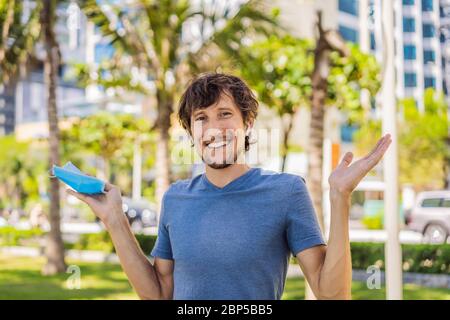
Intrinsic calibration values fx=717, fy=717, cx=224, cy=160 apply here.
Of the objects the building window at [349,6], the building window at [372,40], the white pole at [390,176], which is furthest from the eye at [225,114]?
the building window at [372,40]

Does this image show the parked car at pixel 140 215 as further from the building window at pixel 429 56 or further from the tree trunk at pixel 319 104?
the building window at pixel 429 56

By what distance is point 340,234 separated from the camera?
1443 millimetres

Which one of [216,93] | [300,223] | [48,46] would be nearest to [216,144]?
[216,93]

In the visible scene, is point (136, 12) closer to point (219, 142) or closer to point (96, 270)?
point (96, 270)

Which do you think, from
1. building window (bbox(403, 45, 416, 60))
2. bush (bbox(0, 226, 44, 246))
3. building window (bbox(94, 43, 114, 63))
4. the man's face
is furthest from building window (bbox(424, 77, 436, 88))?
the man's face

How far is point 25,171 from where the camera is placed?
48.2 m

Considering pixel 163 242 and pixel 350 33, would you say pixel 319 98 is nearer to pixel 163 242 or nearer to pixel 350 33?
pixel 163 242

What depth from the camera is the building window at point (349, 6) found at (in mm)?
52219

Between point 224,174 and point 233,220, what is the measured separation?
0.46 feet

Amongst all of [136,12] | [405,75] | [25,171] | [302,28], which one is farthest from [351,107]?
[405,75]

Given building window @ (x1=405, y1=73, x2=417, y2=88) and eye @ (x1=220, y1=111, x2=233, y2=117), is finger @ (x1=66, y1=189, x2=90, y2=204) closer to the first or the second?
eye @ (x1=220, y1=111, x2=233, y2=117)

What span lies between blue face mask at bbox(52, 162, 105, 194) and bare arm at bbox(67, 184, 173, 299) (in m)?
0.04

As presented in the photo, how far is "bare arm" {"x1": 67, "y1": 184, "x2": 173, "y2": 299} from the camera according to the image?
5.58 ft

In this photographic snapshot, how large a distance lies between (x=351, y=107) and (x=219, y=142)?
1654 cm
